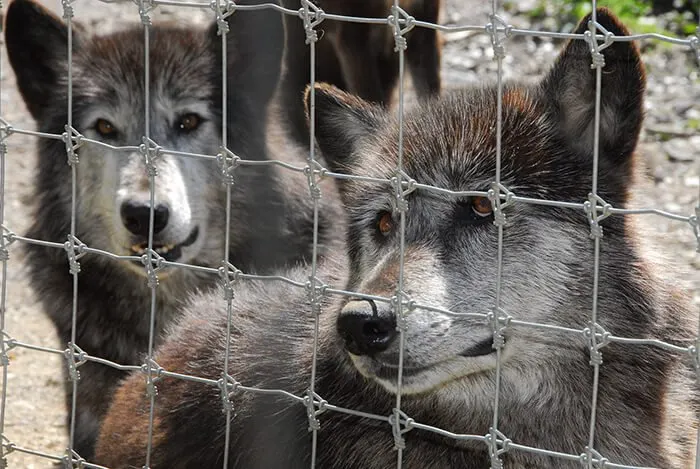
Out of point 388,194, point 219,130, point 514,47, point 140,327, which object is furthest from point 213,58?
point 514,47

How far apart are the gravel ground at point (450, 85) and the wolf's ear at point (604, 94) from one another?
0.28 meters

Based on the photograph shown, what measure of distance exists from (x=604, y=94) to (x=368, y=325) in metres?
0.86

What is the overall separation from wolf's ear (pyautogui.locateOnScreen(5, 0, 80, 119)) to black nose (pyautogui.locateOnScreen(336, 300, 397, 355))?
2340mm

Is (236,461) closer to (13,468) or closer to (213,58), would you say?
(13,468)

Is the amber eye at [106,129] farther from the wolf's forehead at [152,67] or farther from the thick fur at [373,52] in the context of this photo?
the thick fur at [373,52]

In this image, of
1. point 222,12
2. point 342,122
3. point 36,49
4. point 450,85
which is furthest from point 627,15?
point 222,12

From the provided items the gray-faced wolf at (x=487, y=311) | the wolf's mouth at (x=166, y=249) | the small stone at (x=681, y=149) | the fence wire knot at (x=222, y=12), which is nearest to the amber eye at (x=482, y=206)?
the gray-faced wolf at (x=487, y=311)

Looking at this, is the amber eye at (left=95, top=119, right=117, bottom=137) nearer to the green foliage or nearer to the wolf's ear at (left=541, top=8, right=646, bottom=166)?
the wolf's ear at (left=541, top=8, right=646, bottom=166)

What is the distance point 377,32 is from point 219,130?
110 centimetres

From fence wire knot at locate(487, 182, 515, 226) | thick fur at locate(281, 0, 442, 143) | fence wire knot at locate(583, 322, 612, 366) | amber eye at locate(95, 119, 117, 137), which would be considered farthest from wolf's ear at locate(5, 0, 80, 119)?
fence wire knot at locate(583, 322, 612, 366)

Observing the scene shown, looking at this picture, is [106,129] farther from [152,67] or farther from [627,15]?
[627,15]

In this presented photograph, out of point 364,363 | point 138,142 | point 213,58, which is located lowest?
point 364,363

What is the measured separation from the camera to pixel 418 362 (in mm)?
2801

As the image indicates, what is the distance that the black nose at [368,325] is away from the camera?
275 centimetres
